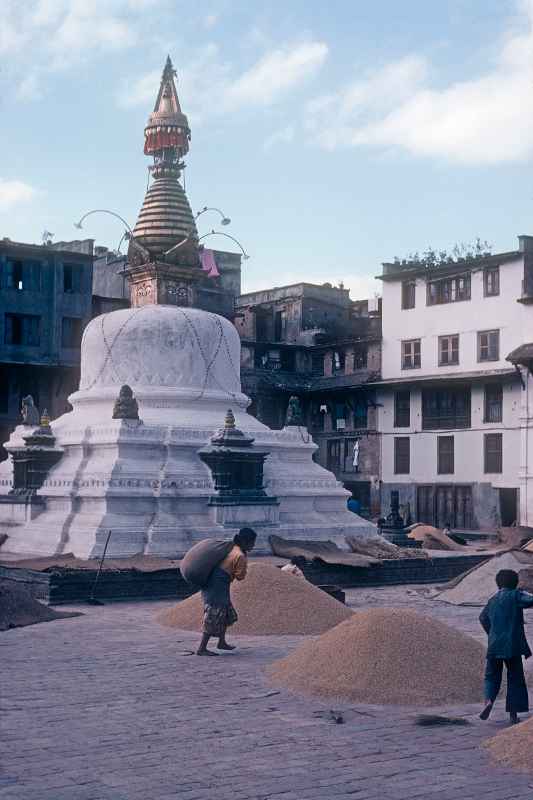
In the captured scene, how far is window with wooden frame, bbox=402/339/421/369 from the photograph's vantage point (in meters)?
53.7

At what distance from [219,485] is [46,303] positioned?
27532mm

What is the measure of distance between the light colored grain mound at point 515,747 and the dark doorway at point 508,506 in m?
39.7

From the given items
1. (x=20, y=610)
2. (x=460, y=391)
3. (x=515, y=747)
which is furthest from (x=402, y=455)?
(x=515, y=747)

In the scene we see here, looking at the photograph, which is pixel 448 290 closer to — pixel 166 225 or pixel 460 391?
pixel 460 391

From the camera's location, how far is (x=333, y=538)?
2719 centimetres

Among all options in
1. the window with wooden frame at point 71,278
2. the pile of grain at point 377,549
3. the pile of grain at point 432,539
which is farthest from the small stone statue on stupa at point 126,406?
the window with wooden frame at point 71,278

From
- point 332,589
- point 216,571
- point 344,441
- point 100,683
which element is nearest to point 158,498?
point 332,589

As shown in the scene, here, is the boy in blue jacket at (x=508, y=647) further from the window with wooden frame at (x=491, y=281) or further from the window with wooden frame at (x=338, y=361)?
the window with wooden frame at (x=338, y=361)

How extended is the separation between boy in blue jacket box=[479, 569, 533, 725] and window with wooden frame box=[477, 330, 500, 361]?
3977 cm

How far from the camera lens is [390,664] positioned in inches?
480

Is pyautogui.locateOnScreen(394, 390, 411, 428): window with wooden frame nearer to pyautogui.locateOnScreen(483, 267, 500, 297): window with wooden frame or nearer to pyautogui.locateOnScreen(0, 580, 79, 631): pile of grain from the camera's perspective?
pyautogui.locateOnScreen(483, 267, 500, 297): window with wooden frame

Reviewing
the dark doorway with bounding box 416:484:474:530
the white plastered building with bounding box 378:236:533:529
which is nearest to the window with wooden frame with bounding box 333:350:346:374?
the white plastered building with bounding box 378:236:533:529

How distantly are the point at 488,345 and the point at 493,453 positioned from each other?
197 inches

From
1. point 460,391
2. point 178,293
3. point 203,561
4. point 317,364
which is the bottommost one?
point 203,561
